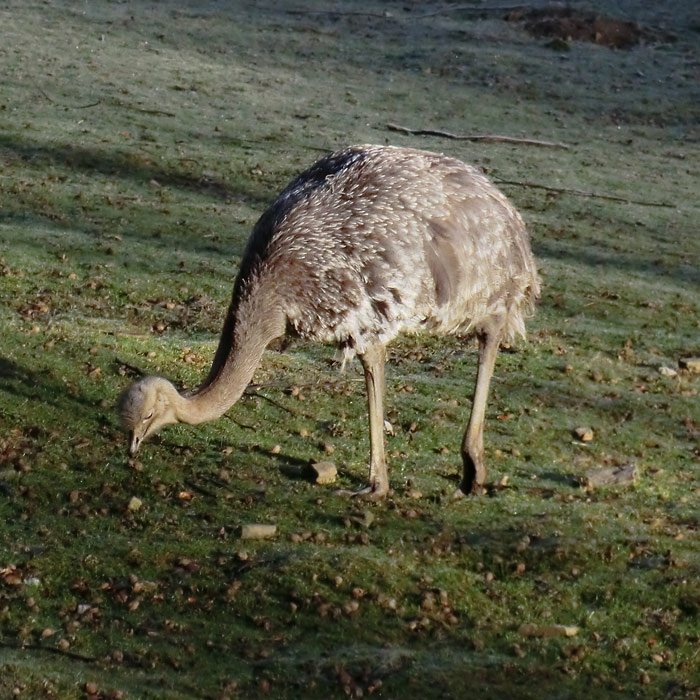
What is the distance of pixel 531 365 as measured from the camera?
11062mm

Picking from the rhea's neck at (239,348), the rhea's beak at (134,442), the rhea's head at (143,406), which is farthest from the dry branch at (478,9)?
the rhea's beak at (134,442)

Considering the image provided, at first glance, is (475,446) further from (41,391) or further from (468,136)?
(468,136)

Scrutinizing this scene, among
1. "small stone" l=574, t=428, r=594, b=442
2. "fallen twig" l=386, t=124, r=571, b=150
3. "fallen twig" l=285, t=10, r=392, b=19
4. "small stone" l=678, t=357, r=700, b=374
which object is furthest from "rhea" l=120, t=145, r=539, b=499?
"fallen twig" l=285, t=10, r=392, b=19

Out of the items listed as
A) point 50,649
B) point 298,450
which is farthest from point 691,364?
point 50,649

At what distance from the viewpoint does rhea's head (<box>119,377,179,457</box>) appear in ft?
23.1

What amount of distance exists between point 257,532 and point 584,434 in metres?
3.16

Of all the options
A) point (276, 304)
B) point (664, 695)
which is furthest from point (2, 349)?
point (664, 695)

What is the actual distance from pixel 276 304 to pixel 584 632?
8.28 ft

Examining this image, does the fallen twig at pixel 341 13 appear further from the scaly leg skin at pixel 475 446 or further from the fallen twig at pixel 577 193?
the scaly leg skin at pixel 475 446

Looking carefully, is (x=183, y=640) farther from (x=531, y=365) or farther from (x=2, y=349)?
(x=531, y=365)

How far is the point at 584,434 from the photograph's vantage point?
9.73 meters

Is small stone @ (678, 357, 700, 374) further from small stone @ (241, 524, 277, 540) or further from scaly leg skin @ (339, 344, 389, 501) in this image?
small stone @ (241, 524, 277, 540)

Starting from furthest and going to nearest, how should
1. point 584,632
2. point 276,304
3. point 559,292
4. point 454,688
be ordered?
point 559,292 → point 276,304 → point 584,632 → point 454,688

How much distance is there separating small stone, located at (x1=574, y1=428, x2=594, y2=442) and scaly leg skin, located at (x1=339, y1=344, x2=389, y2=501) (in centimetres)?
209
